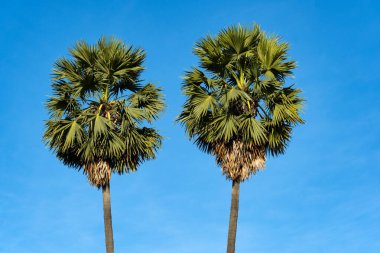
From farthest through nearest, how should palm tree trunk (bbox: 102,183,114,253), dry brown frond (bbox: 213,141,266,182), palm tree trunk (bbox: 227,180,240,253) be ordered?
palm tree trunk (bbox: 102,183,114,253)
dry brown frond (bbox: 213,141,266,182)
palm tree trunk (bbox: 227,180,240,253)

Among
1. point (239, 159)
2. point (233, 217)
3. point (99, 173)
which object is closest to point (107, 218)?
point (99, 173)

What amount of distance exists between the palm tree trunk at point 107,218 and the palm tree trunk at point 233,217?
4624 millimetres

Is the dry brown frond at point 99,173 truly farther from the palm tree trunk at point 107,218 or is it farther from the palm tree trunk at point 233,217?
the palm tree trunk at point 233,217

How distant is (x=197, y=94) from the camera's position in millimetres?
29500

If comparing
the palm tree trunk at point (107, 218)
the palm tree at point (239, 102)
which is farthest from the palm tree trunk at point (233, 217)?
the palm tree trunk at point (107, 218)

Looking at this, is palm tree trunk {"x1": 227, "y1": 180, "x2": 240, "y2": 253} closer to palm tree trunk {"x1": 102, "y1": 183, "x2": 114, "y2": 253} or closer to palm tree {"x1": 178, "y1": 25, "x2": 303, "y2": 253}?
palm tree {"x1": 178, "y1": 25, "x2": 303, "y2": 253}

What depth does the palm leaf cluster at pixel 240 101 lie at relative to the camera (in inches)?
1115

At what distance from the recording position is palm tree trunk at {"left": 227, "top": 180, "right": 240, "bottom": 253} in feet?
89.2

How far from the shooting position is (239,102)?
29.2m

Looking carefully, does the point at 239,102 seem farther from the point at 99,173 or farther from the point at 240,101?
the point at 99,173

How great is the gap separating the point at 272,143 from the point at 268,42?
3.99 m

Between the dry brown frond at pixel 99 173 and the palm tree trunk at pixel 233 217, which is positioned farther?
the dry brown frond at pixel 99 173

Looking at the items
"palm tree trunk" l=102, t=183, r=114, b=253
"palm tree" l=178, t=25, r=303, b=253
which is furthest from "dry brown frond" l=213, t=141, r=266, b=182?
"palm tree trunk" l=102, t=183, r=114, b=253

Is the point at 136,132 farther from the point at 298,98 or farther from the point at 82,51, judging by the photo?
the point at 298,98
